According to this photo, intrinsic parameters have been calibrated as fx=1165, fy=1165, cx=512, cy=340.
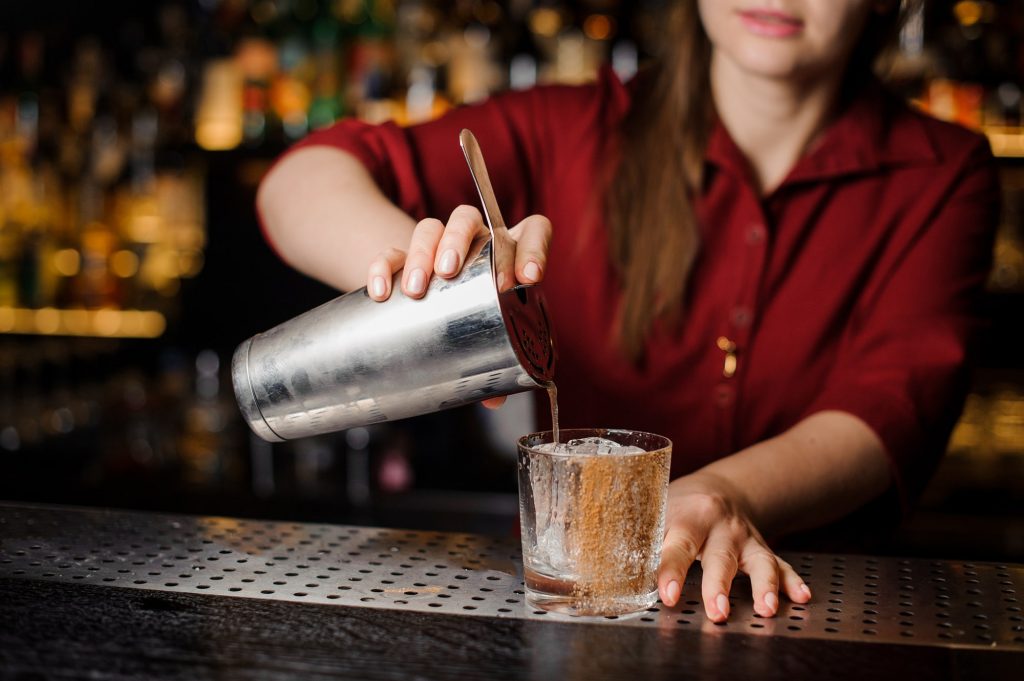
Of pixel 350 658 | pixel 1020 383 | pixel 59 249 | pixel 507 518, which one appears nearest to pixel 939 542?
pixel 1020 383

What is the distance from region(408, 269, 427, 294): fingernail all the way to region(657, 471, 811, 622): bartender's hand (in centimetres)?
33

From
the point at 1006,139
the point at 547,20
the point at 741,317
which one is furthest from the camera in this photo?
the point at 547,20

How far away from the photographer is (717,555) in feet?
3.57

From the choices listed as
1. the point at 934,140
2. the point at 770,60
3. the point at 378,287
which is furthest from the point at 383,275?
the point at 934,140

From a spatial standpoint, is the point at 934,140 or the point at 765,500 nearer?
the point at 765,500

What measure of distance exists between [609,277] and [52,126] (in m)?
2.60

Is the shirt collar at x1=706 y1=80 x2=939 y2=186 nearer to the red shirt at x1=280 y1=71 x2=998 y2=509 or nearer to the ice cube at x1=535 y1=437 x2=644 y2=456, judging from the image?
the red shirt at x1=280 y1=71 x2=998 y2=509

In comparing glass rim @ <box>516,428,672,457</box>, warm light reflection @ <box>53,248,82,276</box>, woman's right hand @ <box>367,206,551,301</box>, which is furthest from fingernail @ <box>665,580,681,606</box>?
warm light reflection @ <box>53,248,82,276</box>

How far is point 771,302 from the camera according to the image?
5.67 ft

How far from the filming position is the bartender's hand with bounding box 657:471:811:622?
104 centimetres

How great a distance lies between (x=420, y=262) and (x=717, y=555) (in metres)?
0.39

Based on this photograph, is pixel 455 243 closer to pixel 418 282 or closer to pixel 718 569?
pixel 418 282

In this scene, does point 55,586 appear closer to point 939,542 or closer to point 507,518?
point 507,518

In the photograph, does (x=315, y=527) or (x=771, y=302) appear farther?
(x=771, y=302)
